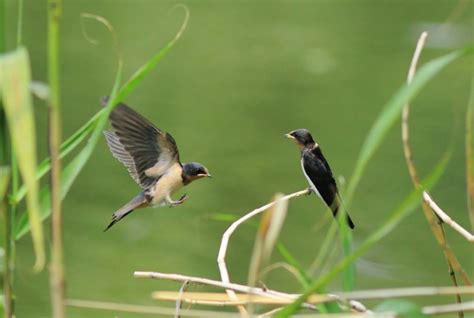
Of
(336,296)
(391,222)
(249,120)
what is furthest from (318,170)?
(249,120)

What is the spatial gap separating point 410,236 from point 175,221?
128cm

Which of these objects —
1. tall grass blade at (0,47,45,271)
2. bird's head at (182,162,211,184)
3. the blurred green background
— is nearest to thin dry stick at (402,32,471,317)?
bird's head at (182,162,211,184)

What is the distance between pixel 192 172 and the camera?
5.33ft

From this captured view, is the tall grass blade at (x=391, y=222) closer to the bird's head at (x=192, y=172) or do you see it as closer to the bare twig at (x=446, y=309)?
the bare twig at (x=446, y=309)

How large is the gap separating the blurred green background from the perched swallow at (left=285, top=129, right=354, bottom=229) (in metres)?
2.09

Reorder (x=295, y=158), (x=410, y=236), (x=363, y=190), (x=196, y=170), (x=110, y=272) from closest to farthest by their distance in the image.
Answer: (x=196, y=170)
(x=110, y=272)
(x=410, y=236)
(x=363, y=190)
(x=295, y=158)

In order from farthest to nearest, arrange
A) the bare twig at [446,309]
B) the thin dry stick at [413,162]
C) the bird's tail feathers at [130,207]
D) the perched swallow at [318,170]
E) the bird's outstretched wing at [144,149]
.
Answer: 1. the perched swallow at [318,170]
2. the bird's tail feathers at [130,207]
3. the bird's outstretched wing at [144,149]
4. the thin dry stick at [413,162]
5. the bare twig at [446,309]

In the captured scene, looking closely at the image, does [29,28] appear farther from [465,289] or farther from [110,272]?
[465,289]

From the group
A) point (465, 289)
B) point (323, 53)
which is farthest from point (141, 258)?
point (465, 289)

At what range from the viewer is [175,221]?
6172mm

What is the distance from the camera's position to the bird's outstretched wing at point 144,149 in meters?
1.55

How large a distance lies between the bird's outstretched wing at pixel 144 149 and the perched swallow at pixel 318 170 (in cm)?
34

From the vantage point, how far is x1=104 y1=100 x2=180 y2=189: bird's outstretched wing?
1.55 m

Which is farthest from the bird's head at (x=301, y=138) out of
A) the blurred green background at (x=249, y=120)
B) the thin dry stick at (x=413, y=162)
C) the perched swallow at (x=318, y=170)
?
the blurred green background at (x=249, y=120)
